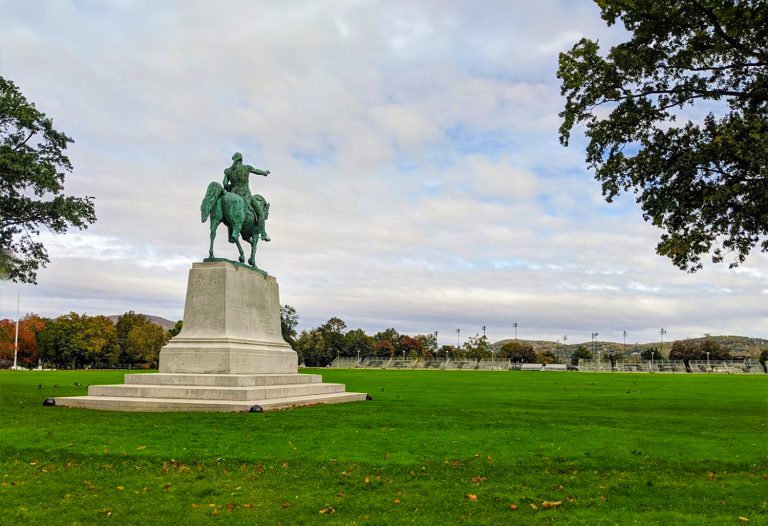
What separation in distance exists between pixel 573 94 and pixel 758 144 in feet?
16.9

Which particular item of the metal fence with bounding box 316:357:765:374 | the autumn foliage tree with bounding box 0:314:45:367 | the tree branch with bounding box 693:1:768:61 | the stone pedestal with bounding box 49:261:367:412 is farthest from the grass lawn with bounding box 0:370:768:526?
the metal fence with bounding box 316:357:765:374

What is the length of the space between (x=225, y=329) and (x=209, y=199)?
4.99 metres

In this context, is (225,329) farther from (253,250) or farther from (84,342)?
(84,342)

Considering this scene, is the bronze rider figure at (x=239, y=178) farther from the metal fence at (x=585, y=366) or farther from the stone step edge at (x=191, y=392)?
the metal fence at (x=585, y=366)

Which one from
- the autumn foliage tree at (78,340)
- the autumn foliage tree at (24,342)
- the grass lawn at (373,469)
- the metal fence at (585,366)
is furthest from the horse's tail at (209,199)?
the metal fence at (585,366)

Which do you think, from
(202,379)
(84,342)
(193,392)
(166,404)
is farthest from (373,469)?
(84,342)

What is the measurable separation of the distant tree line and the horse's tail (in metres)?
76.9

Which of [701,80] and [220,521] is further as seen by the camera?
[701,80]

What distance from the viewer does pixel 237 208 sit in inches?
958

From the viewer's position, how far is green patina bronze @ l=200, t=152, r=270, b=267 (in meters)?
23.8

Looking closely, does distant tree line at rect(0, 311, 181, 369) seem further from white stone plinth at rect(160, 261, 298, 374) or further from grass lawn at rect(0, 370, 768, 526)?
grass lawn at rect(0, 370, 768, 526)

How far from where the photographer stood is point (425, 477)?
31.3 feet

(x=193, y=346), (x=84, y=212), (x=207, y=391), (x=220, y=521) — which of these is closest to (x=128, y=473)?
(x=220, y=521)

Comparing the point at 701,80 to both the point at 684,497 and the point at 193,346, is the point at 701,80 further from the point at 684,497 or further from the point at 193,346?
the point at 193,346
